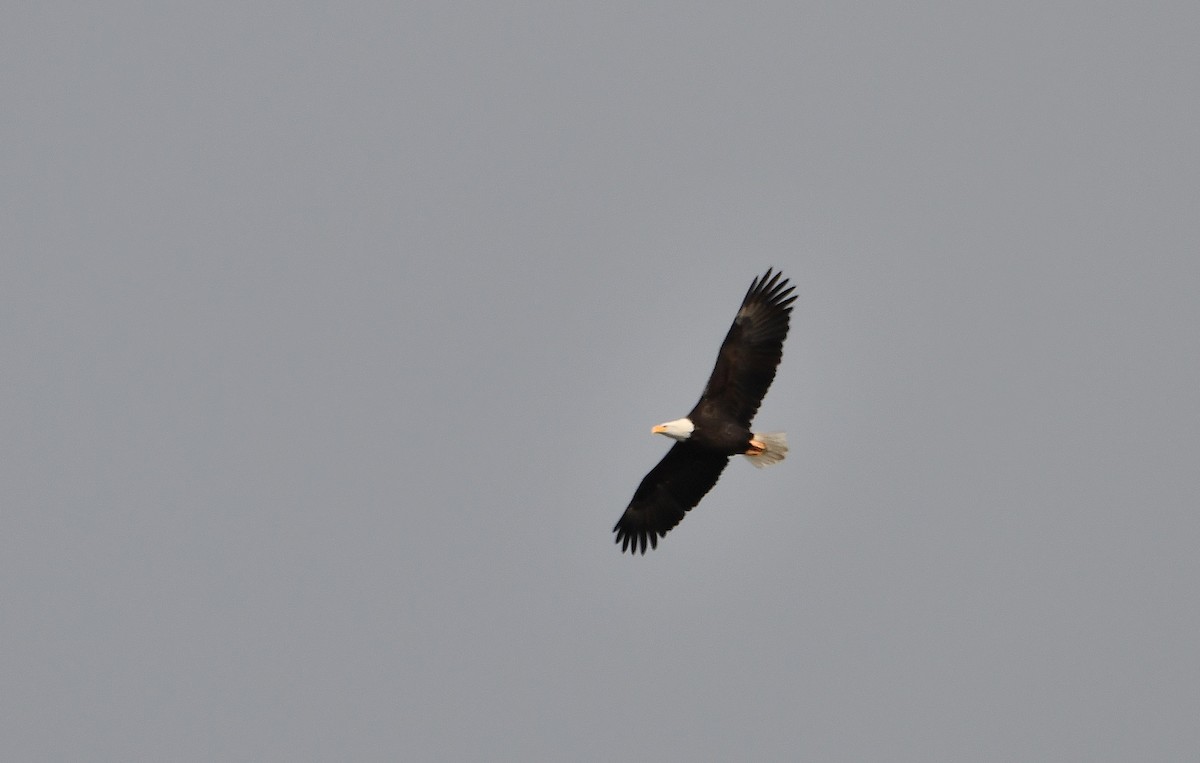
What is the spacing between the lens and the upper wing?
1939cm

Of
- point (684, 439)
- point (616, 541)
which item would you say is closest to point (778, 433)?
point (684, 439)

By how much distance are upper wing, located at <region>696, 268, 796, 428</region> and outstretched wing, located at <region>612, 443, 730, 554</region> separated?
0.80 metres

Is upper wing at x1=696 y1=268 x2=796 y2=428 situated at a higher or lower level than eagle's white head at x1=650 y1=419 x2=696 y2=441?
higher

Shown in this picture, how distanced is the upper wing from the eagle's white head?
24cm

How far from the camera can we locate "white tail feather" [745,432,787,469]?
65.3 ft

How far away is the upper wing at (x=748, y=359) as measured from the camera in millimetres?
19391

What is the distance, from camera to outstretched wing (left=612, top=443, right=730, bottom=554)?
20250mm

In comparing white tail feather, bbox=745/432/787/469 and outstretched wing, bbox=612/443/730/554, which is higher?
white tail feather, bbox=745/432/787/469

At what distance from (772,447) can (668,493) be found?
5.05ft

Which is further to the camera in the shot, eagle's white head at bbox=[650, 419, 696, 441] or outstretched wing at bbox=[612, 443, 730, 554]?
outstretched wing at bbox=[612, 443, 730, 554]

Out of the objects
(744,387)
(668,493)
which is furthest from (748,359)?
(668,493)

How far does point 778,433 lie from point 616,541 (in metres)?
2.64

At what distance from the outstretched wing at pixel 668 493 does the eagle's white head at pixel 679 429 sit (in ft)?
1.28

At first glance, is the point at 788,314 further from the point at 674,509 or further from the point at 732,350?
the point at 674,509
